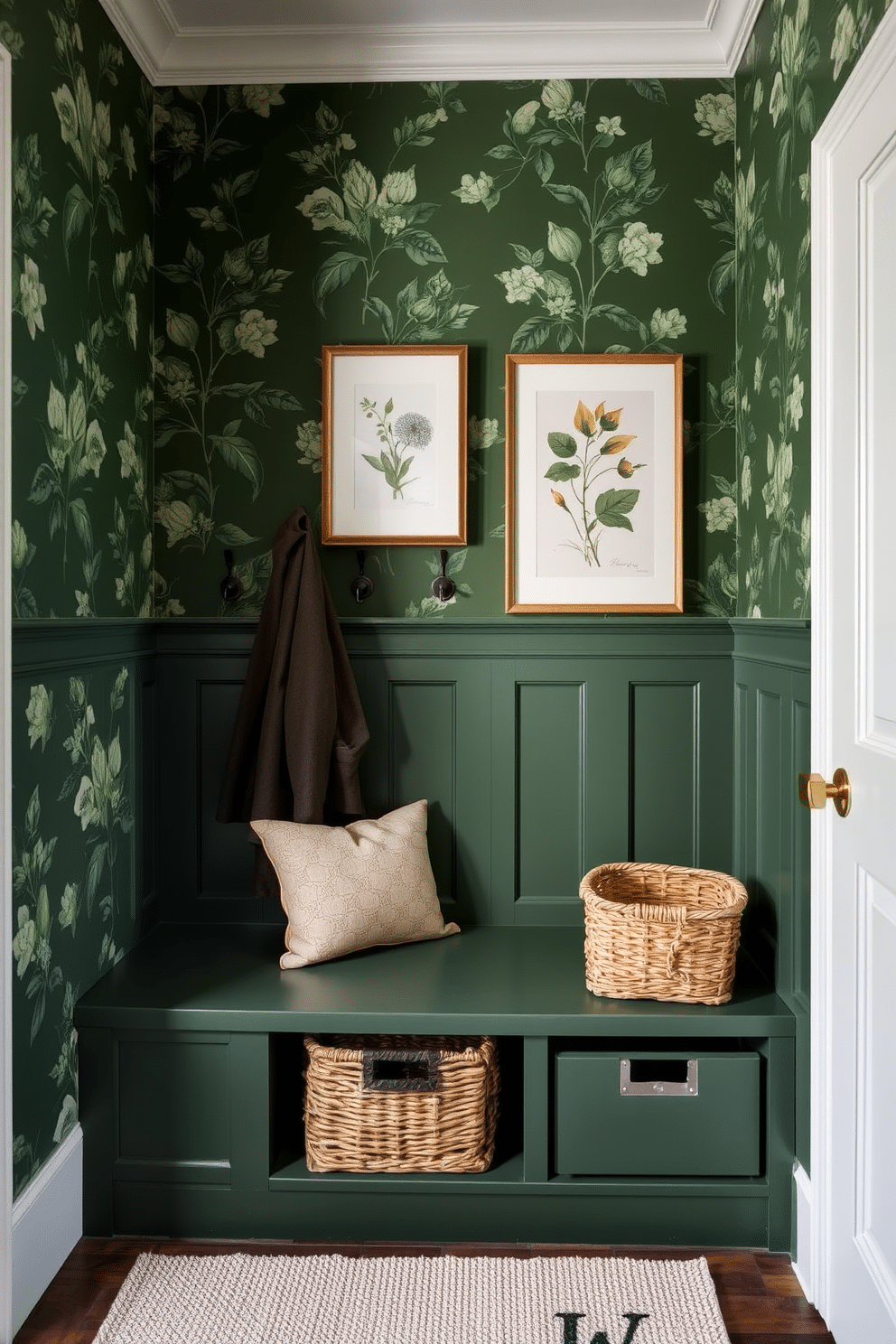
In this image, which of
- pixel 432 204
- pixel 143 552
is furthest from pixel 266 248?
pixel 143 552

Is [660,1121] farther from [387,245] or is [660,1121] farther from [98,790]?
[387,245]

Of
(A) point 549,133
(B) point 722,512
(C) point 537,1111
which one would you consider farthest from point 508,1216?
(A) point 549,133

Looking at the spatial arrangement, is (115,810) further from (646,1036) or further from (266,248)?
(266,248)

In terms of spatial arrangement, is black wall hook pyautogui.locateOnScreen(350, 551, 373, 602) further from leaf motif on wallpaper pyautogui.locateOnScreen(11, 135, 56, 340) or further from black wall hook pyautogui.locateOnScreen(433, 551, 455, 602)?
leaf motif on wallpaper pyautogui.locateOnScreen(11, 135, 56, 340)

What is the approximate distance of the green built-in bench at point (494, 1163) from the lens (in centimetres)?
216

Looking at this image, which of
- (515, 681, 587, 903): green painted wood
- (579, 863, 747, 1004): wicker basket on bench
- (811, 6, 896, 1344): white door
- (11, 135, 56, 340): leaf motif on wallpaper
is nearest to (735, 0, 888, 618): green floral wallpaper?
(811, 6, 896, 1344): white door

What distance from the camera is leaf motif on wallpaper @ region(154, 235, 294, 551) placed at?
8.86 feet

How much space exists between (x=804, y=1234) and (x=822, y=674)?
41.4 inches

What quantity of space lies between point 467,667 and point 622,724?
15.9 inches

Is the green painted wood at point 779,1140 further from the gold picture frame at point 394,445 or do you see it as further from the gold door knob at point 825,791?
the gold picture frame at point 394,445

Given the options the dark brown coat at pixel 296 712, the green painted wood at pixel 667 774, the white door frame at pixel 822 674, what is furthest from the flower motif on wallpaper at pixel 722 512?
the dark brown coat at pixel 296 712

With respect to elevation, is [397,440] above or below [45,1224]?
above

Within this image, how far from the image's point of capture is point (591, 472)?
2672 millimetres

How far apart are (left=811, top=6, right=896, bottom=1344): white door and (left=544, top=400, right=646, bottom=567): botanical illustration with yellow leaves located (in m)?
0.76
